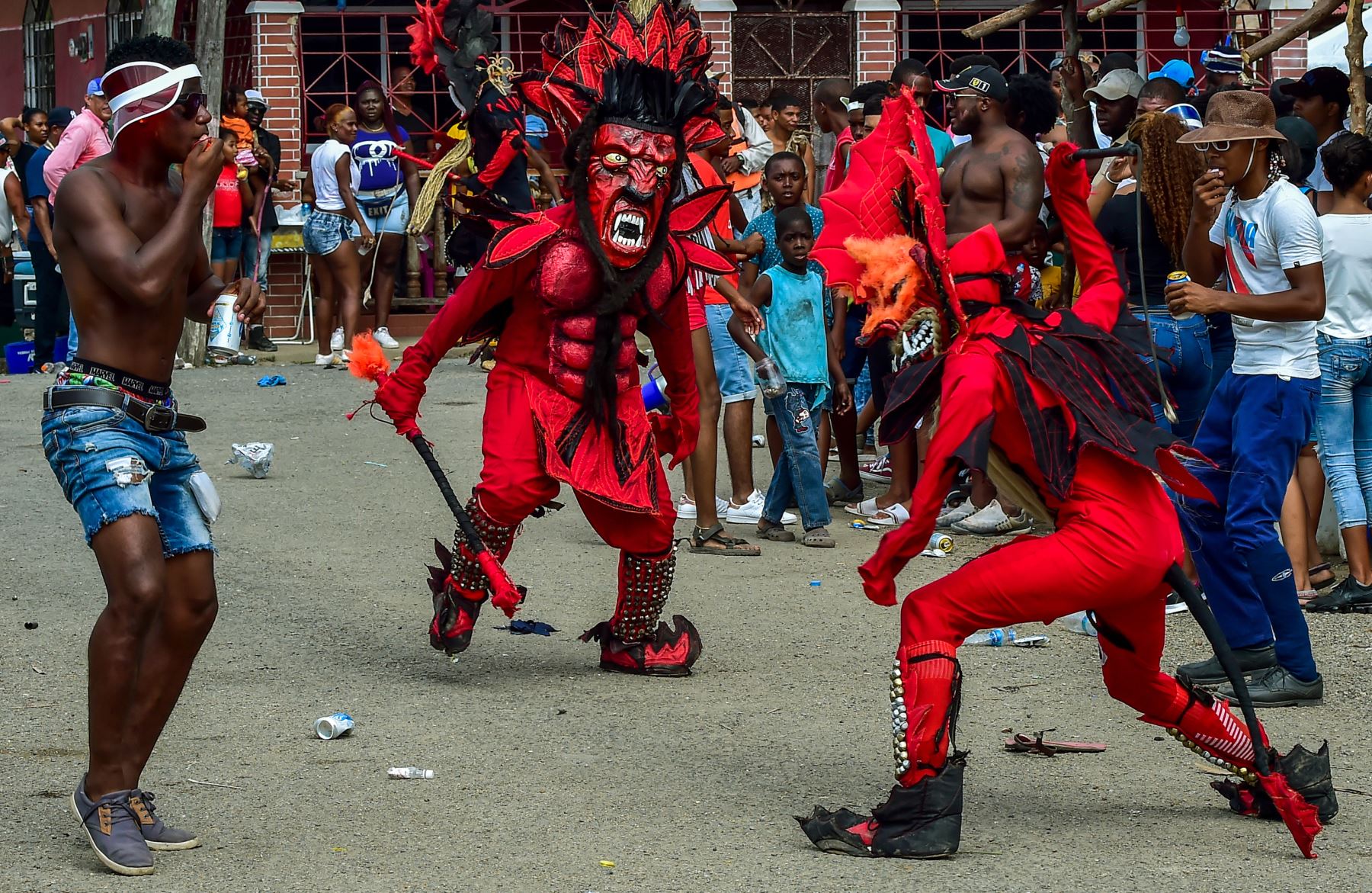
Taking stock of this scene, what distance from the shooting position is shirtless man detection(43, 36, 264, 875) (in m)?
4.30

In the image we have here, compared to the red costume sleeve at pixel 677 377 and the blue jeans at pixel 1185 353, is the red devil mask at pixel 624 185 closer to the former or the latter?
the red costume sleeve at pixel 677 377

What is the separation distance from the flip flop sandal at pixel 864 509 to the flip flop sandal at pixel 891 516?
0.04m

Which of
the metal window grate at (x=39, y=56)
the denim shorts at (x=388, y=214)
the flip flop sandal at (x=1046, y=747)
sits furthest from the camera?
the metal window grate at (x=39, y=56)

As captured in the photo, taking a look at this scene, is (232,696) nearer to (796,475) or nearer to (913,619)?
(913,619)

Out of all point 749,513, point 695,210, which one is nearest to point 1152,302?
point 695,210

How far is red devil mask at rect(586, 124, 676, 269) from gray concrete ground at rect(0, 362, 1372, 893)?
156cm

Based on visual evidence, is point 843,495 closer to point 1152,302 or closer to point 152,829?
point 1152,302

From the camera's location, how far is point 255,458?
9.94 m

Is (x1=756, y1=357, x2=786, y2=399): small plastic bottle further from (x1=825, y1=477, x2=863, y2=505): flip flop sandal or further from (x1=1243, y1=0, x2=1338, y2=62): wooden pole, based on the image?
(x1=1243, y1=0, x2=1338, y2=62): wooden pole

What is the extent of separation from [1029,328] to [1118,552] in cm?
62

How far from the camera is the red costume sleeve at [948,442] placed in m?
4.35

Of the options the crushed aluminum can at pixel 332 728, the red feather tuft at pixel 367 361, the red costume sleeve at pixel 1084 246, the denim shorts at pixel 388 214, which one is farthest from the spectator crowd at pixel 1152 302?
the denim shorts at pixel 388 214

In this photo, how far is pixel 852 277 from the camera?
4.61 metres

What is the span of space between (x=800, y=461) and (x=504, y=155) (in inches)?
80.1
